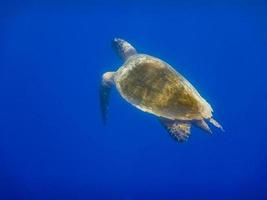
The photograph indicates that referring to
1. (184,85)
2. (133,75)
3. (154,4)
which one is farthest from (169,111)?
(154,4)

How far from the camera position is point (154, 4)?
17391 millimetres

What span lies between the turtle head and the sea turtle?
1.66 m

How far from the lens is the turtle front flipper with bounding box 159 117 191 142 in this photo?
6.36 metres

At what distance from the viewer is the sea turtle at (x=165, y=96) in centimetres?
653

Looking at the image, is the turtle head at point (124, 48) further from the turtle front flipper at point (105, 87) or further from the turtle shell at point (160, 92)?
the turtle shell at point (160, 92)

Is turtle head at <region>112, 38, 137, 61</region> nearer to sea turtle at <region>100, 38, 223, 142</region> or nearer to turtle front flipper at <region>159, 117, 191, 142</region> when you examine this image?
sea turtle at <region>100, 38, 223, 142</region>

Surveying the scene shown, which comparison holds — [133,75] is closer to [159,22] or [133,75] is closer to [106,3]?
[106,3]

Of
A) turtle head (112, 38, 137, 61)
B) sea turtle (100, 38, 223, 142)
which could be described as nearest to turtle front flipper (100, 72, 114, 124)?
sea turtle (100, 38, 223, 142)

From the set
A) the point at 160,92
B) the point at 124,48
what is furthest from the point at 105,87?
the point at 160,92

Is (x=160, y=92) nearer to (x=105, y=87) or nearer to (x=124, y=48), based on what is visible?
(x=105, y=87)

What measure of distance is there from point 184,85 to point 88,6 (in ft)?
36.3

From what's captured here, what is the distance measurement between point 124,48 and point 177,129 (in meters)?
3.29

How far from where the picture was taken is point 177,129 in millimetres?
6457

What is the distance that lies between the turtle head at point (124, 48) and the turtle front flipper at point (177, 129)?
2.83 metres
